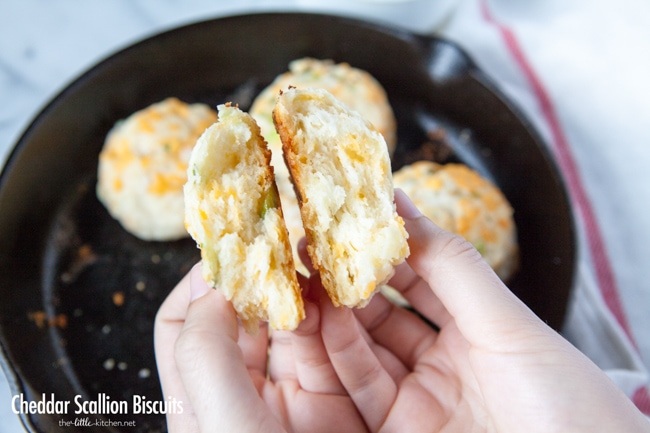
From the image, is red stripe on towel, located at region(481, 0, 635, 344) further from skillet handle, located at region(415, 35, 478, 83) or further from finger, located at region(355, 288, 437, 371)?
finger, located at region(355, 288, 437, 371)

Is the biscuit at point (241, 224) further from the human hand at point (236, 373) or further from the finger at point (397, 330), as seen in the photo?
the finger at point (397, 330)

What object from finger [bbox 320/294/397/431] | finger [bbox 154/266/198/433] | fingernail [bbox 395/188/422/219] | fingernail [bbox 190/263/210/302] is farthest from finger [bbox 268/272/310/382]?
fingernail [bbox 395/188/422/219]

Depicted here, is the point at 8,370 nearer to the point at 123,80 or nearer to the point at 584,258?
the point at 123,80

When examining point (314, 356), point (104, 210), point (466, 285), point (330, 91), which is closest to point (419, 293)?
point (314, 356)

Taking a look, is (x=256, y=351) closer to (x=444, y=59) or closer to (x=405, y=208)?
(x=405, y=208)

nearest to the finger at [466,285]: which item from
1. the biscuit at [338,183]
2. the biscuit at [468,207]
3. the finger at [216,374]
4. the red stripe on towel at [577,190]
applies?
the biscuit at [338,183]

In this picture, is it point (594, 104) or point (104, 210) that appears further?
point (594, 104)
